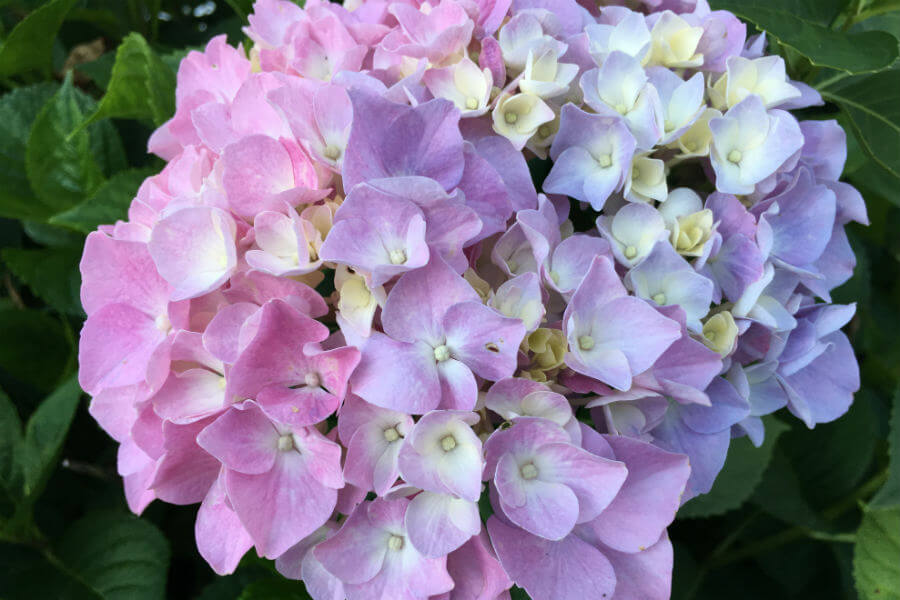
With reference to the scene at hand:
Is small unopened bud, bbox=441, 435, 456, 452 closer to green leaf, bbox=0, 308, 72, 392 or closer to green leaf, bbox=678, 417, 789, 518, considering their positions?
green leaf, bbox=678, 417, 789, 518

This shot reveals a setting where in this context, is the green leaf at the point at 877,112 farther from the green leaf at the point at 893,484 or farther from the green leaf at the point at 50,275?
the green leaf at the point at 50,275

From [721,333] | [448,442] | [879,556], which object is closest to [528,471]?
[448,442]

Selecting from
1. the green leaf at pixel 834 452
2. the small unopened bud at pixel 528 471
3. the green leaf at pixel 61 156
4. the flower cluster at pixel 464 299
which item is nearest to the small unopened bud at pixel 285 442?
the flower cluster at pixel 464 299

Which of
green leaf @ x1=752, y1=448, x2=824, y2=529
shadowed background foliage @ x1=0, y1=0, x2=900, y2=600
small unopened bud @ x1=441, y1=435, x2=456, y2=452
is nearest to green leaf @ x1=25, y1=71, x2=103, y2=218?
shadowed background foliage @ x1=0, y1=0, x2=900, y2=600

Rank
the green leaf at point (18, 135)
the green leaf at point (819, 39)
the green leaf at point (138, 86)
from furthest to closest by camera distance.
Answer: the green leaf at point (18, 135) → the green leaf at point (138, 86) → the green leaf at point (819, 39)

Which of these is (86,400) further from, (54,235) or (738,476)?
(738,476)

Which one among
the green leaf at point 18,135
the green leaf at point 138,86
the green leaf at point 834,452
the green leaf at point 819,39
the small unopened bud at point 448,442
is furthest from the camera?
the green leaf at point 834,452

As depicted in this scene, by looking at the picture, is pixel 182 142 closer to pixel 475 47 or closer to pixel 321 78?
pixel 321 78
